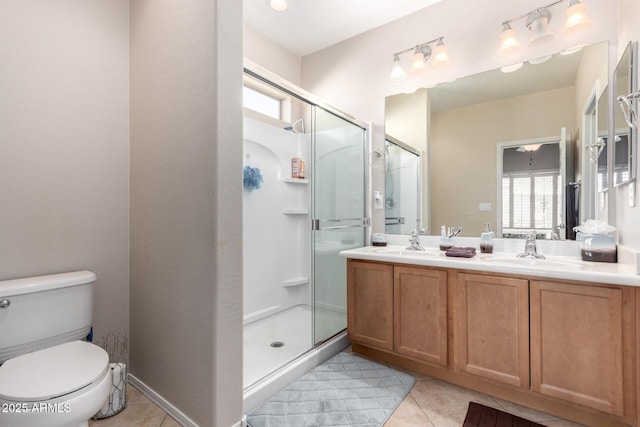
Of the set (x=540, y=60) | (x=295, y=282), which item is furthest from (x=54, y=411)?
(x=540, y=60)

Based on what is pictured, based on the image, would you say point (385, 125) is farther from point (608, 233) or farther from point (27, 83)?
point (27, 83)

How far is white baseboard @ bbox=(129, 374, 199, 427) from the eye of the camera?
4.93 ft

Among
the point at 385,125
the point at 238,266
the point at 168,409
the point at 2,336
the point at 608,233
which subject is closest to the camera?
the point at 2,336

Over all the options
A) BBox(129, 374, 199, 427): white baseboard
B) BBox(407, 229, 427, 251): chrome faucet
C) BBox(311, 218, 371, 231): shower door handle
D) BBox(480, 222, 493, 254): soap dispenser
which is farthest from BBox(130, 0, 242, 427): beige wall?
BBox(480, 222, 493, 254): soap dispenser

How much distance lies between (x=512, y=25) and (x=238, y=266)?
2432mm

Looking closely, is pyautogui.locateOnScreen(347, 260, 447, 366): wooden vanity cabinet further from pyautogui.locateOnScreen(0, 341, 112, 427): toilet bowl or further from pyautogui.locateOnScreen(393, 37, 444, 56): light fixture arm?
pyautogui.locateOnScreen(393, 37, 444, 56): light fixture arm

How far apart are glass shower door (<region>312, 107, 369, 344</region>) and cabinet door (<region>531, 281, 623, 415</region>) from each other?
4.49ft

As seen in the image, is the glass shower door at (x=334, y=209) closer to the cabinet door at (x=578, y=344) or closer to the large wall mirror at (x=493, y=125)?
the large wall mirror at (x=493, y=125)

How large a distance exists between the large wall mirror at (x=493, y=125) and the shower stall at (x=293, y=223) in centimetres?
60

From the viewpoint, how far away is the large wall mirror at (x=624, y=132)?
1540mm

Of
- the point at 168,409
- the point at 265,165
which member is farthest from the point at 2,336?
the point at 265,165

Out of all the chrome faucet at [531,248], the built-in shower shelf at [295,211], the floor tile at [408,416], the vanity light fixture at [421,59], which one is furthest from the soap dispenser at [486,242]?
the built-in shower shelf at [295,211]

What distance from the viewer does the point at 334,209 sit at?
2.51 meters

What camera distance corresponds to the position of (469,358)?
1.78 m
